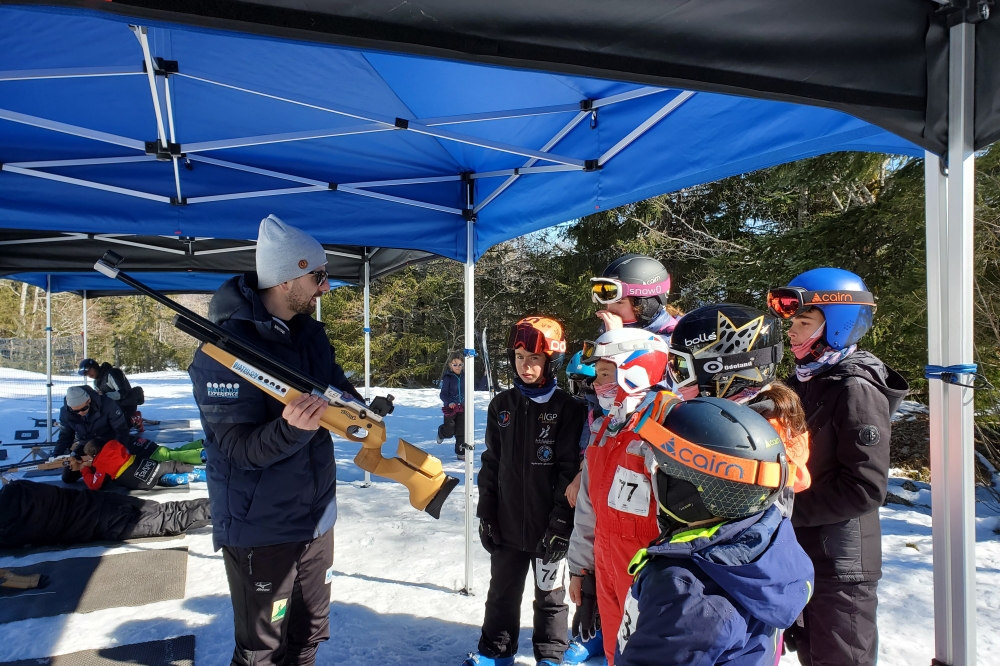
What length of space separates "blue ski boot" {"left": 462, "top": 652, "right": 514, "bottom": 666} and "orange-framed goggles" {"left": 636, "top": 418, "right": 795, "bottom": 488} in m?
2.34

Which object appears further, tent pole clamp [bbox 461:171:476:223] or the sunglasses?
tent pole clamp [bbox 461:171:476:223]

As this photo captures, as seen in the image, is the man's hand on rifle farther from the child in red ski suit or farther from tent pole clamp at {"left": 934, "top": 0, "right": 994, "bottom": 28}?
tent pole clamp at {"left": 934, "top": 0, "right": 994, "bottom": 28}

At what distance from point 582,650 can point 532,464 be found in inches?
46.4

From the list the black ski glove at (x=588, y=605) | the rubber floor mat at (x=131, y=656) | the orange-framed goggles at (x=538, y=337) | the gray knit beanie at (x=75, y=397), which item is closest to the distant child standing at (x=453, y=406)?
the gray knit beanie at (x=75, y=397)

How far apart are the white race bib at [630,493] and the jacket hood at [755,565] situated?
0.66 m

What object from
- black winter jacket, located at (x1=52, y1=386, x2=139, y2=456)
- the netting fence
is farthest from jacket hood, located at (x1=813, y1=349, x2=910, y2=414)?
the netting fence

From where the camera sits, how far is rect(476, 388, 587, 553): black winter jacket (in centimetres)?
300

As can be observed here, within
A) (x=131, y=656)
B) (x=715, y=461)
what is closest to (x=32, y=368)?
(x=131, y=656)

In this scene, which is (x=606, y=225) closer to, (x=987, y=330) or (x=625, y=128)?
(x=987, y=330)

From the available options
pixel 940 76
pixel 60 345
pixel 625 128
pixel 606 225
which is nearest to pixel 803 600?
pixel 940 76

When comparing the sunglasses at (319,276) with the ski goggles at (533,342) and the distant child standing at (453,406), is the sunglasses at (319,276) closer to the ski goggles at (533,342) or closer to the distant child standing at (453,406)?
the ski goggles at (533,342)

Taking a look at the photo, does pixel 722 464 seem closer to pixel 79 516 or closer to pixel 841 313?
pixel 841 313

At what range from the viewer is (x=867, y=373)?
2.21 m

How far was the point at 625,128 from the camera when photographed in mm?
3062
